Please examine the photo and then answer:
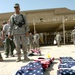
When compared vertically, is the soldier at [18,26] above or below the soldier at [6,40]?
above

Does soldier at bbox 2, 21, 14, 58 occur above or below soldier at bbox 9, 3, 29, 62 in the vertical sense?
A: below

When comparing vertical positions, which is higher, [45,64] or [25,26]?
[25,26]

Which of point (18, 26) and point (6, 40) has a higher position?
point (18, 26)

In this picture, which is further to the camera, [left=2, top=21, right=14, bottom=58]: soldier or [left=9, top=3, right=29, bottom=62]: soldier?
[left=2, top=21, right=14, bottom=58]: soldier

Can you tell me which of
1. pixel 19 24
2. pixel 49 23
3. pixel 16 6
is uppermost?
pixel 16 6

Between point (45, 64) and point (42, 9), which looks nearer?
point (45, 64)

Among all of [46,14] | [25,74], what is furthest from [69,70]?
[46,14]

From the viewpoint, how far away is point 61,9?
150 feet

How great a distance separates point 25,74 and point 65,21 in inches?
797

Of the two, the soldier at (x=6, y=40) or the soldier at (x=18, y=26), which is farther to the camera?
the soldier at (x=6, y=40)

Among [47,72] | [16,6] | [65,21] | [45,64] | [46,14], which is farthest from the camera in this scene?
[46,14]

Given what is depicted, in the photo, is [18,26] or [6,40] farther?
[6,40]

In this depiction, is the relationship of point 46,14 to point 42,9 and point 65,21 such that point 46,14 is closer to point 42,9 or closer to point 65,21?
point 42,9

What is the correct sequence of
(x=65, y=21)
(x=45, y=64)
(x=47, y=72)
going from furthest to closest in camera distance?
(x=65, y=21) < (x=45, y=64) < (x=47, y=72)
